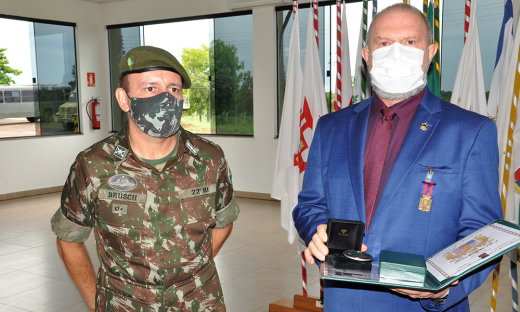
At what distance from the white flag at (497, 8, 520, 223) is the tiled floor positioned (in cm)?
100

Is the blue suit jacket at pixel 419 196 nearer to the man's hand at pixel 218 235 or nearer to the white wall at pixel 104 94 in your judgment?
the man's hand at pixel 218 235

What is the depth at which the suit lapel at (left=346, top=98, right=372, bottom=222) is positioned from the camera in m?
1.48

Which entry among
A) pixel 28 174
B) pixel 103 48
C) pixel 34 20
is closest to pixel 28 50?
pixel 34 20

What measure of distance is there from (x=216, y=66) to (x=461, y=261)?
7.77 metres

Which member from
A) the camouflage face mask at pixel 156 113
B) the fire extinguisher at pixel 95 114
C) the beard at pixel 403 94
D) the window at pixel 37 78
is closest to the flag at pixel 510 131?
the beard at pixel 403 94

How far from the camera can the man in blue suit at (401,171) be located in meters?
1.38

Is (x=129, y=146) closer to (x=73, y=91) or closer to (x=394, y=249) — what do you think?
(x=394, y=249)

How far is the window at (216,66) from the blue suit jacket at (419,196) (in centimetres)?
686

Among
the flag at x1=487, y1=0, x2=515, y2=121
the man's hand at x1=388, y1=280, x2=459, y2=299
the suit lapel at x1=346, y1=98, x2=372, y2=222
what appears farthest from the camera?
the flag at x1=487, y1=0, x2=515, y2=121

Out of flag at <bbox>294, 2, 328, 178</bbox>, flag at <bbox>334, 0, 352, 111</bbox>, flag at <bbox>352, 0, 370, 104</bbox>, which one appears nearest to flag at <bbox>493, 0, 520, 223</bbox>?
flag at <bbox>352, 0, 370, 104</bbox>

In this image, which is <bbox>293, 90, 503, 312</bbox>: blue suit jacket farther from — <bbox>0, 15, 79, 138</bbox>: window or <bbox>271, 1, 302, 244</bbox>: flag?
<bbox>0, 15, 79, 138</bbox>: window

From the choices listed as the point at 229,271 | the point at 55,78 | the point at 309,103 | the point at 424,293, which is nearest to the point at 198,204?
the point at 424,293

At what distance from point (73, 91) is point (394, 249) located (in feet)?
29.4

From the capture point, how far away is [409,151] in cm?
144
